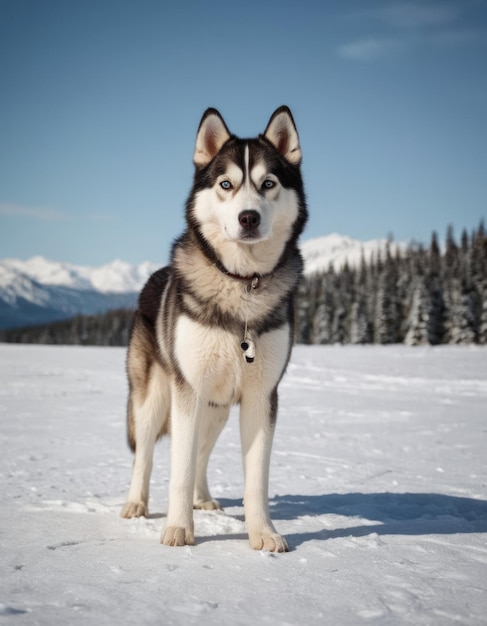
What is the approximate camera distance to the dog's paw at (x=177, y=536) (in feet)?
11.8

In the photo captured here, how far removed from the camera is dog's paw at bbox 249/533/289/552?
3.52 meters

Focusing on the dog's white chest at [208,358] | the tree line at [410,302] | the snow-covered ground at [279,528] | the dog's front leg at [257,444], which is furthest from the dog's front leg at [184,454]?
the tree line at [410,302]

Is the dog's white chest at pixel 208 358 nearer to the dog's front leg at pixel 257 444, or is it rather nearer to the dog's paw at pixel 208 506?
the dog's front leg at pixel 257 444

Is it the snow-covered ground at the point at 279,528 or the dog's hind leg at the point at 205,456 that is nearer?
the snow-covered ground at the point at 279,528

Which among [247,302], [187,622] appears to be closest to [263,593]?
[187,622]

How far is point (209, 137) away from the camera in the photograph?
4.24 metres

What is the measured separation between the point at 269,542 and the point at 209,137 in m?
3.09

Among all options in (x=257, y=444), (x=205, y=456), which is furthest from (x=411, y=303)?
(x=257, y=444)

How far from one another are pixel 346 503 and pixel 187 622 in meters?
3.26

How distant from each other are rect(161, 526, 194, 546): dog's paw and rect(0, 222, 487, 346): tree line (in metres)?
37.4

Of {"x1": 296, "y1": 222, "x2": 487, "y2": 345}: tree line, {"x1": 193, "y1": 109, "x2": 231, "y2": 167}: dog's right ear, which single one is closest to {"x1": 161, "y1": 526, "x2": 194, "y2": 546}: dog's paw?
{"x1": 193, "y1": 109, "x2": 231, "y2": 167}: dog's right ear

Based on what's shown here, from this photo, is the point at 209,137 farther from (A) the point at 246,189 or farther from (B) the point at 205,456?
(B) the point at 205,456

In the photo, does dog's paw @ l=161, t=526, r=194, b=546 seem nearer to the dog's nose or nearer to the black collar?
the black collar

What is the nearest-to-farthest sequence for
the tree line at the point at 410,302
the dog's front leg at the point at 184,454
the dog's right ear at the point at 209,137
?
1. the dog's front leg at the point at 184,454
2. the dog's right ear at the point at 209,137
3. the tree line at the point at 410,302
